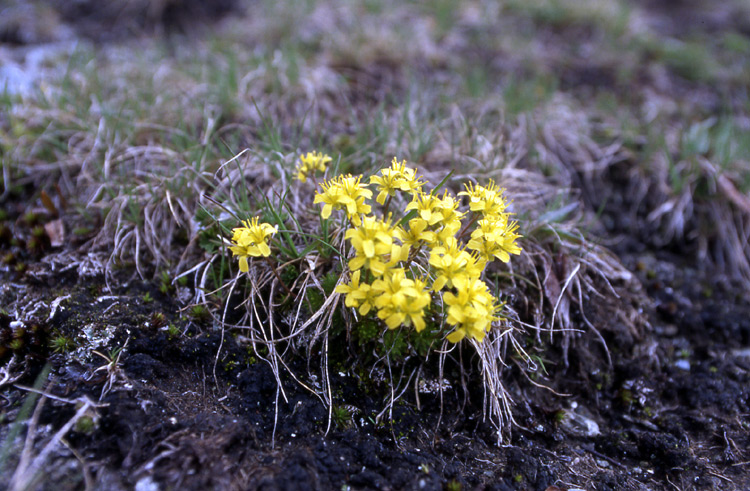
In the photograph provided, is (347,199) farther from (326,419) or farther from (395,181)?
(326,419)

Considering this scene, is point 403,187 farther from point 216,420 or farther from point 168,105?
point 168,105

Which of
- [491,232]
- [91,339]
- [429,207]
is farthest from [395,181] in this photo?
[91,339]

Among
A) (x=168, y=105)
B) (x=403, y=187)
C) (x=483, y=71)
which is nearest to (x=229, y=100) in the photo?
(x=168, y=105)

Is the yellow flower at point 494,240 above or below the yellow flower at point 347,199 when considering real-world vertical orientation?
below

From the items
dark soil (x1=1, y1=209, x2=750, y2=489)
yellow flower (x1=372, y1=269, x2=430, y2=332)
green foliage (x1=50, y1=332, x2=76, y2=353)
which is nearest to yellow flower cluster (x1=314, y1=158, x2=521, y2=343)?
yellow flower (x1=372, y1=269, x2=430, y2=332)

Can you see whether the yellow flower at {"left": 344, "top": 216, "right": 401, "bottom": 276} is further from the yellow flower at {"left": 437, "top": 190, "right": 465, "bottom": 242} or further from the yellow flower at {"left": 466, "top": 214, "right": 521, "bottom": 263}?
the yellow flower at {"left": 466, "top": 214, "right": 521, "bottom": 263}

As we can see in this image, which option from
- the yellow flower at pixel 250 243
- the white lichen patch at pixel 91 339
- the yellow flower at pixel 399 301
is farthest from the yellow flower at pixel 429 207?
the white lichen patch at pixel 91 339

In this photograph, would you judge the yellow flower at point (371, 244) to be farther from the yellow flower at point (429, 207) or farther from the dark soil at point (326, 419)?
the dark soil at point (326, 419)
